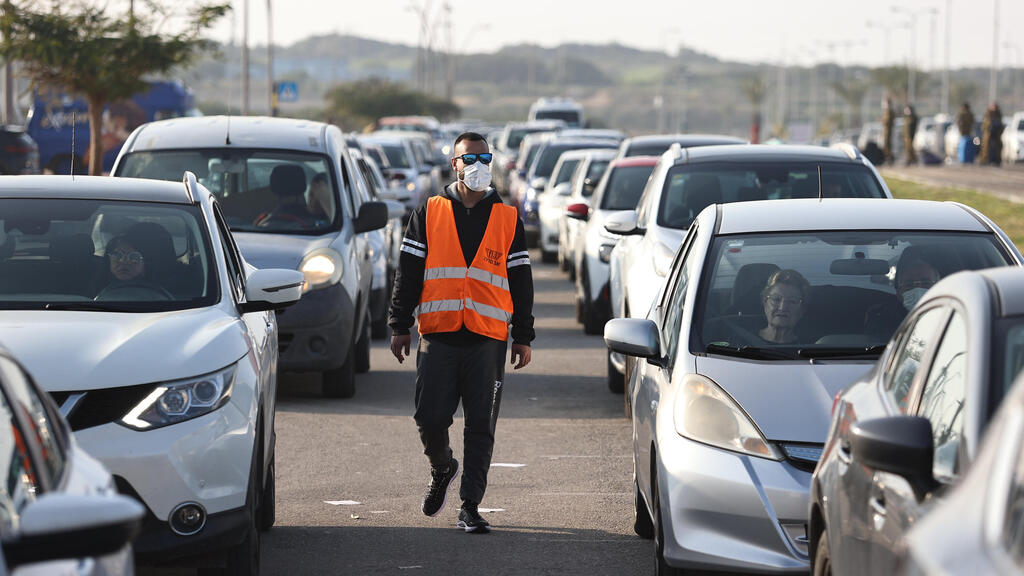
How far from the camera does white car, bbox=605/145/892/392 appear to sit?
11227mm

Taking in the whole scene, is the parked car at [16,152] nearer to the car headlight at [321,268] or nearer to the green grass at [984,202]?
the green grass at [984,202]

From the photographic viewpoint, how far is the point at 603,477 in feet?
30.1

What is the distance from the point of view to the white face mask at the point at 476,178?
7.69 m

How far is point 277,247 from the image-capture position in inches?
470

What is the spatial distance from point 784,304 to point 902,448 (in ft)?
11.0

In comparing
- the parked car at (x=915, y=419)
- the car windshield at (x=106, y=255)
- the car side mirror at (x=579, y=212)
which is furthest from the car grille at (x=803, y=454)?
the car side mirror at (x=579, y=212)

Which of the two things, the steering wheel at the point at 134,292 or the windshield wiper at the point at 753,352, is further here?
the steering wheel at the point at 134,292

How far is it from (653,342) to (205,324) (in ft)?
5.75

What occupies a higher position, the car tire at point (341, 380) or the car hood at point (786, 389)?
the car hood at point (786, 389)

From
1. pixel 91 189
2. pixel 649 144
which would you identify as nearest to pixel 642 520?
pixel 91 189

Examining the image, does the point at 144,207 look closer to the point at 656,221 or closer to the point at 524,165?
the point at 656,221

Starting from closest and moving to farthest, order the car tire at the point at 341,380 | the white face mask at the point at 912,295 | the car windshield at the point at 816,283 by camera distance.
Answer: the car windshield at the point at 816,283 < the white face mask at the point at 912,295 < the car tire at the point at 341,380

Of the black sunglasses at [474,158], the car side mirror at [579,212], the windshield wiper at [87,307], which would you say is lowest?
the car side mirror at [579,212]

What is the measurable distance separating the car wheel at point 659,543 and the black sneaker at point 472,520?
1304 millimetres
